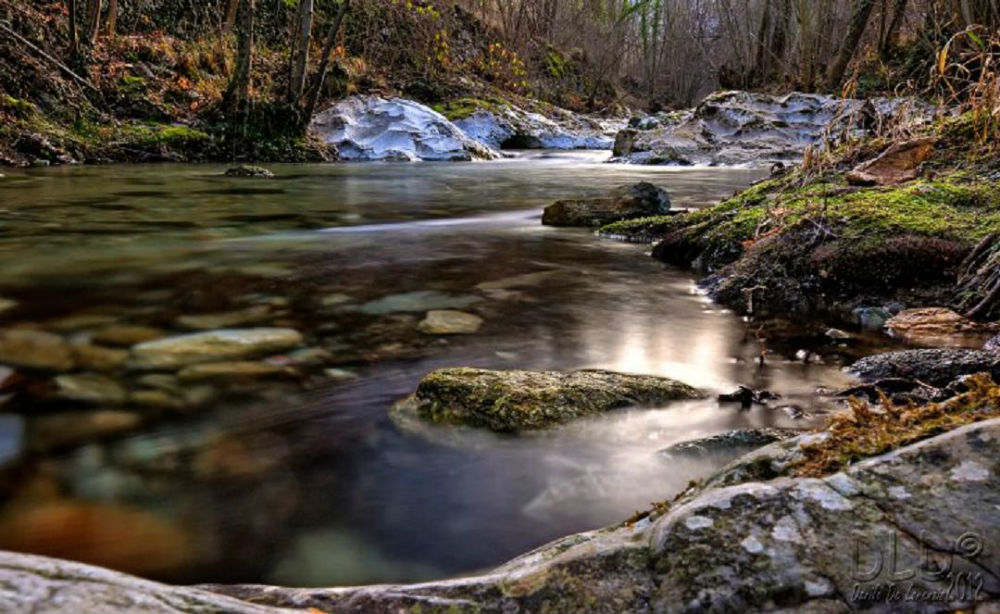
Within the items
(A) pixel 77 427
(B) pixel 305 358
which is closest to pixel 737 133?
(B) pixel 305 358

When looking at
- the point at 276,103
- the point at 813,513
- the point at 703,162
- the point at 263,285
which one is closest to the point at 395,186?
the point at 276,103

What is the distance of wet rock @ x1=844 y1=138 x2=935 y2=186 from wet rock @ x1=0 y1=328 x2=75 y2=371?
16.7ft

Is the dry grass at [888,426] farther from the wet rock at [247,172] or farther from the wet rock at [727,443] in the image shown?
the wet rock at [247,172]

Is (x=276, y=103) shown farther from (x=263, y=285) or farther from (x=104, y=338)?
(x=104, y=338)

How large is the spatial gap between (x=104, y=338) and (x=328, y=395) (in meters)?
1.29

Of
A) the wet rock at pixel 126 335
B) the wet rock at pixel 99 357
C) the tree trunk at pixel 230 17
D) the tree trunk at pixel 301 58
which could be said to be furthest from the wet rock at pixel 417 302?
the tree trunk at pixel 230 17

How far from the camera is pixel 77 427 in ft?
7.38

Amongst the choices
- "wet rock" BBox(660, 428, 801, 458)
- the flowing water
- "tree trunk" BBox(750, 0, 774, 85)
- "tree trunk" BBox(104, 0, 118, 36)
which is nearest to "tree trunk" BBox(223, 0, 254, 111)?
"tree trunk" BBox(104, 0, 118, 36)

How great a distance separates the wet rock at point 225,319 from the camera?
3320 mm

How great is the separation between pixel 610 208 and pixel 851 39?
14141mm

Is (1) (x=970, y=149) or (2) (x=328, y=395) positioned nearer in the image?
(2) (x=328, y=395)

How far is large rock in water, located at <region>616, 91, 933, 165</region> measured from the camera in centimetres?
1594

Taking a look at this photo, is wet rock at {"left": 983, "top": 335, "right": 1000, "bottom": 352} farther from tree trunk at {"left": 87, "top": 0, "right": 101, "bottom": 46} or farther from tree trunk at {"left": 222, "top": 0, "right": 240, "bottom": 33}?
tree trunk at {"left": 222, "top": 0, "right": 240, "bottom": 33}

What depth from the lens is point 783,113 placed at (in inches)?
682
